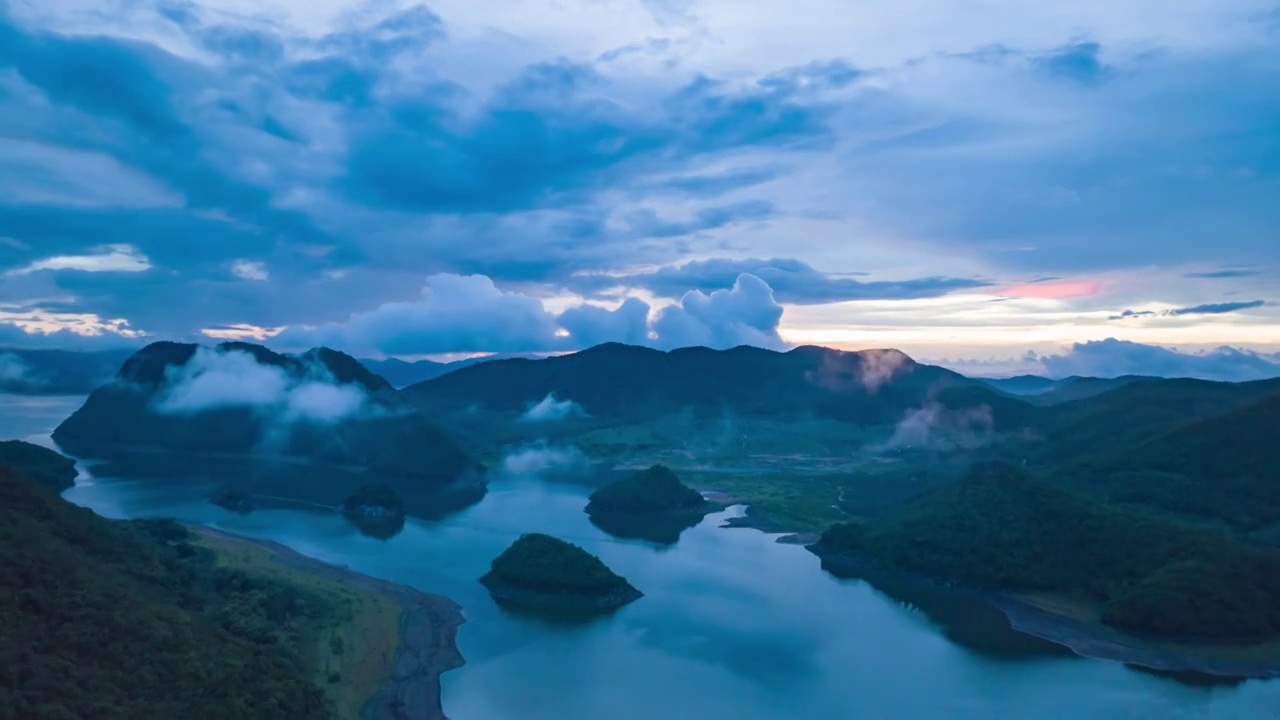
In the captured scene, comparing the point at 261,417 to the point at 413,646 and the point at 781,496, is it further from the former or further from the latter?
the point at 413,646

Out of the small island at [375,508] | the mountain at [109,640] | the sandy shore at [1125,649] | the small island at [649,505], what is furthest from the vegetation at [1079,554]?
the mountain at [109,640]

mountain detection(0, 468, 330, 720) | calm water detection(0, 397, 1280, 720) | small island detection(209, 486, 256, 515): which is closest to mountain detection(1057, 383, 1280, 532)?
calm water detection(0, 397, 1280, 720)

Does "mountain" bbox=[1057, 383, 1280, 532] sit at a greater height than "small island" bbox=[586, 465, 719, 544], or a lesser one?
greater

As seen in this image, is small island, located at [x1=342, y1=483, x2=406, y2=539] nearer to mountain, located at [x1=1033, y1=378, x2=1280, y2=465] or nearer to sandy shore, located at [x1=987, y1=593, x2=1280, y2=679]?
sandy shore, located at [x1=987, y1=593, x2=1280, y2=679]

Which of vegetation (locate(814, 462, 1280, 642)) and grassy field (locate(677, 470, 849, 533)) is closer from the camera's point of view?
vegetation (locate(814, 462, 1280, 642))

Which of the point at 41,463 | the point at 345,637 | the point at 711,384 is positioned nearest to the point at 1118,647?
the point at 345,637

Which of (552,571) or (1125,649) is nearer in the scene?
(1125,649)
